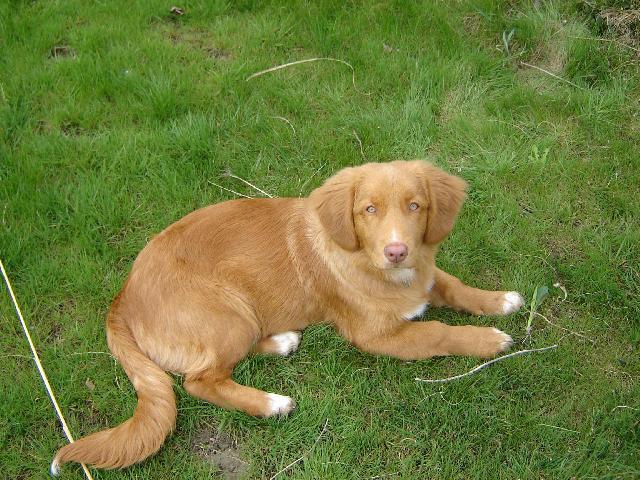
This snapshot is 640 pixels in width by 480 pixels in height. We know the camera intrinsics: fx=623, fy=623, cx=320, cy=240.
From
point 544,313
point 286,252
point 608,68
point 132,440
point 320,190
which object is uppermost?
point 608,68

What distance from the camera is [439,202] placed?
3.21 metres

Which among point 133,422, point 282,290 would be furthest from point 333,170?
point 133,422

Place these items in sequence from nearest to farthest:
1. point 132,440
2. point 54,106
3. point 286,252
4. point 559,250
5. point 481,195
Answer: point 132,440, point 286,252, point 559,250, point 481,195, point 54,106

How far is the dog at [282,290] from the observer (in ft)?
10.2

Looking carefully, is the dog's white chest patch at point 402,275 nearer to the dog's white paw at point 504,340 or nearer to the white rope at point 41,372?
the dog's white paw at point 504,340

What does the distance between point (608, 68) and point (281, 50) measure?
262 centimetres

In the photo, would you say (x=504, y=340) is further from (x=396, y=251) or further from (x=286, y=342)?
(x=286, y=342)

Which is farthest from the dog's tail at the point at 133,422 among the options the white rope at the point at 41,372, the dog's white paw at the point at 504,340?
the dog's white paw at the point at 504,340

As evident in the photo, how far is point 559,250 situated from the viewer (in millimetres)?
3967

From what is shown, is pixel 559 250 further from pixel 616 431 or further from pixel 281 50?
pixel 281 50

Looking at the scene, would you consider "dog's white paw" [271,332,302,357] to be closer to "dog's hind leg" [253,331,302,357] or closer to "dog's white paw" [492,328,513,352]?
"dog's hind leg" [253,331,302,357]

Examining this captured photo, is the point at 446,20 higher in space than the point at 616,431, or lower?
higher

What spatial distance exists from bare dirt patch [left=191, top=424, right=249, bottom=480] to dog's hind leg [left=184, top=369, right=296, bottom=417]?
0.16 metres

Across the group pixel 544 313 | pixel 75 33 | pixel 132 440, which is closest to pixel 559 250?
pixel 544 313
